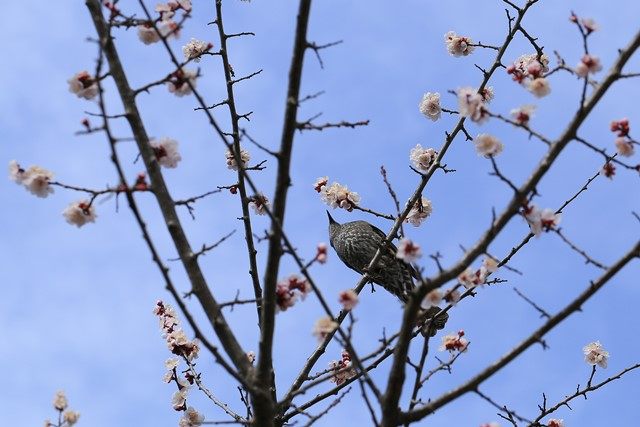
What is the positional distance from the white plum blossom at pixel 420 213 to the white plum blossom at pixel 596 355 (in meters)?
1.55

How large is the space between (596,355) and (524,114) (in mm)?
2905

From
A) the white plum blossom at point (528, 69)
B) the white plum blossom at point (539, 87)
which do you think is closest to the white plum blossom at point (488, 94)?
the white plum blossom at point (528, 69)

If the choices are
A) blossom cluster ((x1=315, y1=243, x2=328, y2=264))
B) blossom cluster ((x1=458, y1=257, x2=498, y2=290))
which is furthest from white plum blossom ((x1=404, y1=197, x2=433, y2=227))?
blossom cluster ((x1=315, y1=243, x2=328, y2=264))

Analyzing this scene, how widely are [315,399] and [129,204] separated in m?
2.33

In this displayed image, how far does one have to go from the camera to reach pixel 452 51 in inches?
252

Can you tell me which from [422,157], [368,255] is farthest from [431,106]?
[368,255]

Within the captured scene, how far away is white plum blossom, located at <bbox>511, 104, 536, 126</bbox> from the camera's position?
3490mm

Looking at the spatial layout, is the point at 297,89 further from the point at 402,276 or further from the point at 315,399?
the point at 402,276

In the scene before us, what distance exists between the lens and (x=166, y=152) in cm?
392

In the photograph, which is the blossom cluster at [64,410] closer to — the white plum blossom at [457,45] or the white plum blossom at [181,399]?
the white plum blossom at [181,399]

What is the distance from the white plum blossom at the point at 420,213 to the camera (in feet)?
20.0

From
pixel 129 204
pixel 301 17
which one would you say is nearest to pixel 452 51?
pixel 301 17

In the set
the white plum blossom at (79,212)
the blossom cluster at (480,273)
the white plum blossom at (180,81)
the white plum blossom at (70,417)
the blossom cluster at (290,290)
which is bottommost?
the white plum blossom at (70,417)

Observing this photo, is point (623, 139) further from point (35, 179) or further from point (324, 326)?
point (35, 179)
